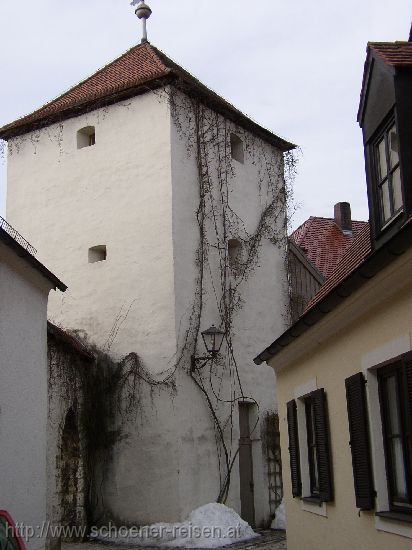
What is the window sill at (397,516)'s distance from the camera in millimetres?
6024

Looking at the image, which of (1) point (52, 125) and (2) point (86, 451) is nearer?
(2) point (86, 451)

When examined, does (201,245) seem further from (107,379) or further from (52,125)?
(52,125)

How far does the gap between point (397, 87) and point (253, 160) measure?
42.6ft

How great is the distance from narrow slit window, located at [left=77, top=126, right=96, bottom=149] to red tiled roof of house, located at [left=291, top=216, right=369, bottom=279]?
338 inches

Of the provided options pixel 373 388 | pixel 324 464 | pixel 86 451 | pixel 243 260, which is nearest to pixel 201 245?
pixel 243 260

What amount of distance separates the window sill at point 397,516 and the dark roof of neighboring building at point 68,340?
9.32 meters

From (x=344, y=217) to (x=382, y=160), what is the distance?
20.5 meters

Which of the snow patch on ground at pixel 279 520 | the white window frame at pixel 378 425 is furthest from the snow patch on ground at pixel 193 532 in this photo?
the white window frame at pixel 378 425

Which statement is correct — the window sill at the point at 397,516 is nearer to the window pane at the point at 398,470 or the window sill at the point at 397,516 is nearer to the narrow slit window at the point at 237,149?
the window pane at the point at 398,470

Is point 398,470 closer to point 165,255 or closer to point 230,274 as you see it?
point 165,255

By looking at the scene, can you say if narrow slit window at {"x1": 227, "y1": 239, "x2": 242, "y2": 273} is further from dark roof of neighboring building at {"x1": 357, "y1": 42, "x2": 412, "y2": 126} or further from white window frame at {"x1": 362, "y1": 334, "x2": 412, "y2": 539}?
white window frame at {"x1": 362, "y1": 334, "x2": 412, "y2": 539}

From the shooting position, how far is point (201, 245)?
18.0m

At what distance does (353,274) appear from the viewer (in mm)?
6453

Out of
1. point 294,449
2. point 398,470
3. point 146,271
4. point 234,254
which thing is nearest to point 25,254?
point 294,449
